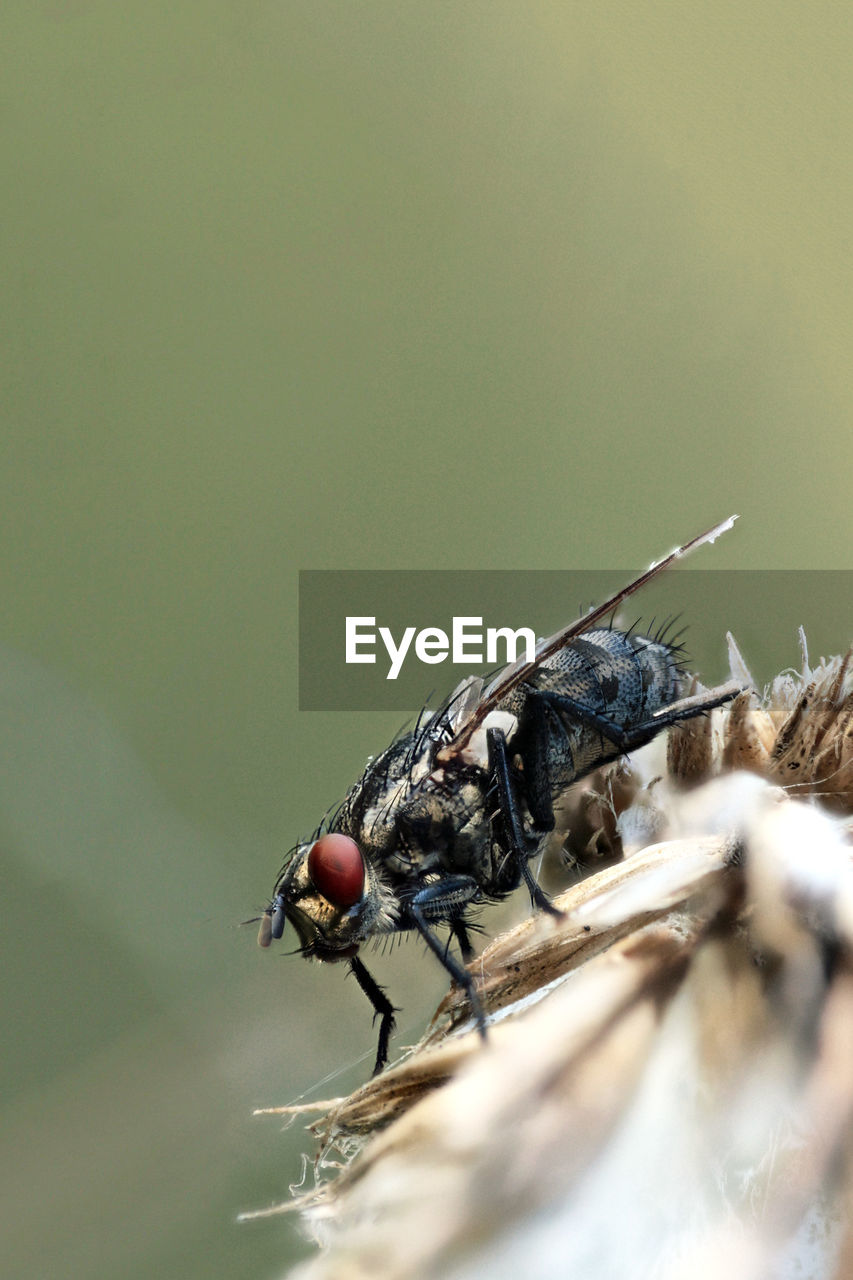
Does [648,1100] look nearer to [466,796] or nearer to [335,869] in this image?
[335,869]

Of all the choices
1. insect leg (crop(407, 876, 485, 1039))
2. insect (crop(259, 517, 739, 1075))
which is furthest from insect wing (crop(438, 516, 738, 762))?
insect leg (crop(407, 876, 485, 1039))

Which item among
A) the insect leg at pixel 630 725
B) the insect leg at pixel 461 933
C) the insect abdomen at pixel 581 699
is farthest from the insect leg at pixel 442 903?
the insect leg at pixel 630 725

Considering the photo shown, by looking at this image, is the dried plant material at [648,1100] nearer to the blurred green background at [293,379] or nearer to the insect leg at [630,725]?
the insect leg at [630,725]

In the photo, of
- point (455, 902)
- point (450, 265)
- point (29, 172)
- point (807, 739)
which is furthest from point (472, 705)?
point (29, 172)

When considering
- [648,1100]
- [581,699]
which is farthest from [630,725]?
[648,1100]

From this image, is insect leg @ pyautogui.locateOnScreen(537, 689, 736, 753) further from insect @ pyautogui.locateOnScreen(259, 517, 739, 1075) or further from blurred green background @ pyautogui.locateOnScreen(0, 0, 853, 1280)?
blurred green background @ pyautogui.locateOnScreen(0, 0, 853, 1280)

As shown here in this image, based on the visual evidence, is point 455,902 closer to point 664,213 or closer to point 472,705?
point 472,705

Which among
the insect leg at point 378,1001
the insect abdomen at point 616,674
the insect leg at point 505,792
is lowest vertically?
the insect leg at point 378,1001
